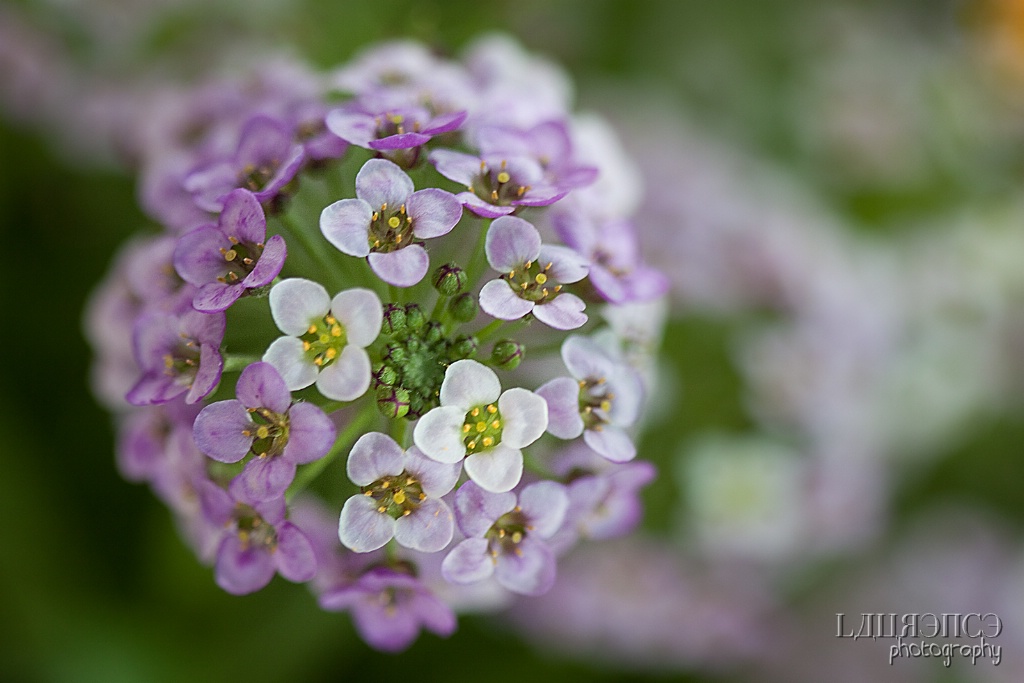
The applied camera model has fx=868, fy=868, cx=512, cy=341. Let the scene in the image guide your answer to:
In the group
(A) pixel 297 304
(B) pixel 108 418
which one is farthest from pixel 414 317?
(B) pixel 108 418

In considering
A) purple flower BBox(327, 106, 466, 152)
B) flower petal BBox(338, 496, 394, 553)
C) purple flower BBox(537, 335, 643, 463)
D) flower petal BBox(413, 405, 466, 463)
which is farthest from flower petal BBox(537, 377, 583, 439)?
purple flower BBox(327, 106, 466, 152)

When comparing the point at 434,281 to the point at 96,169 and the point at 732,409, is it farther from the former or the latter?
the point at 96,169

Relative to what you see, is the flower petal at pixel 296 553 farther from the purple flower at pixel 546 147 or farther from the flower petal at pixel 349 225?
the purple flower at pixel 546 147

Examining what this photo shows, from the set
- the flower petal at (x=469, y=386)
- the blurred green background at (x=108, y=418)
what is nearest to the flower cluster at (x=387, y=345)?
the flower petal at (x=469, y=386)

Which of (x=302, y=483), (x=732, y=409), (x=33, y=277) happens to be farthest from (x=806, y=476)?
(x=33, y=277)

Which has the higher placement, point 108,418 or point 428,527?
point 428,527

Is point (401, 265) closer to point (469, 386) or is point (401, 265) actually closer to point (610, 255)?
point (469, 386)

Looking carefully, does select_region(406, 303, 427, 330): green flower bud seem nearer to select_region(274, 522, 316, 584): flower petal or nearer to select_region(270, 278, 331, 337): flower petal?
select_region(270, 278, 331, 337): flower petal
